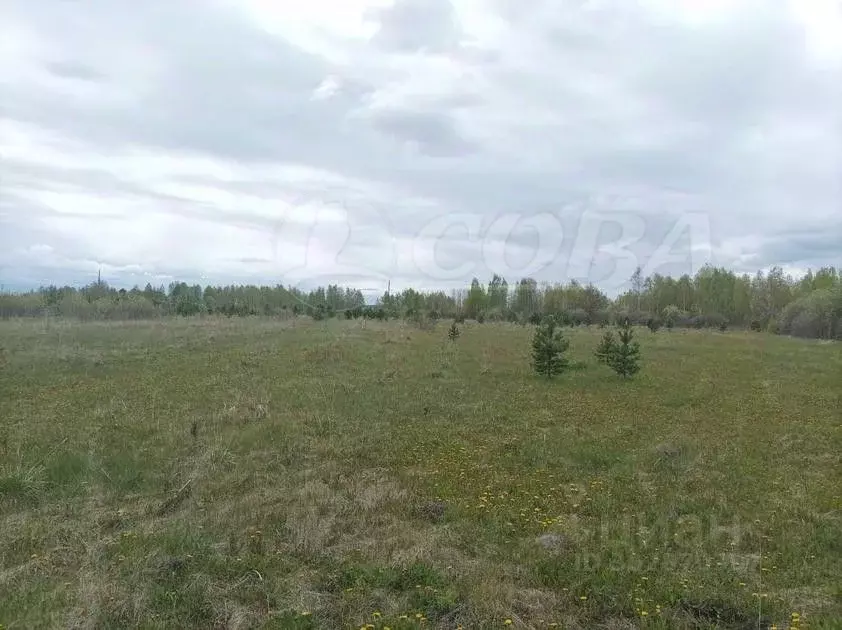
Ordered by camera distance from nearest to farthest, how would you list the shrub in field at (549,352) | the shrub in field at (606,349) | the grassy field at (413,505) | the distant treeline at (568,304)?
the grassy field at (413,505) < the shrub in field at (549,352) < the shrub in field at (606,349) < the distant treeline at (568,304)

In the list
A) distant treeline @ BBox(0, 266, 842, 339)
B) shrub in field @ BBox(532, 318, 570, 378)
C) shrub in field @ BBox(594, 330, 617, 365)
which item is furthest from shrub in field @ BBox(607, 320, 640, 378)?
distant treeline @ BBox(0, 266, 842, 339)

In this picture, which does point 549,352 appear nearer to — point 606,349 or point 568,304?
point 606,349

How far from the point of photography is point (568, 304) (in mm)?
81750

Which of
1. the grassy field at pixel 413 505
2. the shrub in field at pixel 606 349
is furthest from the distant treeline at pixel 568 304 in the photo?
the grassy field at pixel 413 505

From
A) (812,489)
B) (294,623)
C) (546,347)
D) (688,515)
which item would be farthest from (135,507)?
(546,347)

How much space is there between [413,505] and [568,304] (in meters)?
76.3

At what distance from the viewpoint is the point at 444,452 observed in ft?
37.2

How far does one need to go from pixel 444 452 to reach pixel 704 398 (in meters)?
10.0

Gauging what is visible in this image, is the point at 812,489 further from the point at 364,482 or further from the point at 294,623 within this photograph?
the point at 294,623

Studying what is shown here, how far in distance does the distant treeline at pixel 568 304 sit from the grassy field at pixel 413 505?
33772 mm

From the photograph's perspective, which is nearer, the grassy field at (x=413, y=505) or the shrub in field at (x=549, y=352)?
the grassy field at (x=413, y=505)

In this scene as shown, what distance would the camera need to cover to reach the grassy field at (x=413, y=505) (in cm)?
545

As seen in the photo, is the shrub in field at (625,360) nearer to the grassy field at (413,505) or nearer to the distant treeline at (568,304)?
the grassy field at (413,505)

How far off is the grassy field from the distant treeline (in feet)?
111
